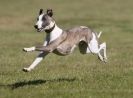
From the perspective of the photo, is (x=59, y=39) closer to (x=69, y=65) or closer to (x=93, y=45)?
(x=93, y=45)

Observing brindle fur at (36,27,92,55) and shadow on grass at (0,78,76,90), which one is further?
shadow on grass at (0,78,76,90)

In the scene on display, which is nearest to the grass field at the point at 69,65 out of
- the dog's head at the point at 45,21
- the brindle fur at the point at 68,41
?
the brindle fur at the point at 68,41

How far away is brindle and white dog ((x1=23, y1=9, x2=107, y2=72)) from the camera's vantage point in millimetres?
12148

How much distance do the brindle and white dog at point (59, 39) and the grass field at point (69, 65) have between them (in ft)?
2.31

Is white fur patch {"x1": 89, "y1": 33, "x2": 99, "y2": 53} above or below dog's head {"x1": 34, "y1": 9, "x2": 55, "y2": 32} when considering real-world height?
below

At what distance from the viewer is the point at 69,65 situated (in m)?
17.1

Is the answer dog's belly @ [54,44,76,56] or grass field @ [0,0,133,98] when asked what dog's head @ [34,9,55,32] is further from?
grass field @ [0,0,133,98]

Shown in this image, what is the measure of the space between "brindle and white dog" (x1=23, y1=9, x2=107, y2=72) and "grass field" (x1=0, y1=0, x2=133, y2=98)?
704mm

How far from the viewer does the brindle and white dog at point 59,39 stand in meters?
12.1

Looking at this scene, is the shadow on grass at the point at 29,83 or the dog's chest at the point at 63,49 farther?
the shadow on grass at the point at 29,83

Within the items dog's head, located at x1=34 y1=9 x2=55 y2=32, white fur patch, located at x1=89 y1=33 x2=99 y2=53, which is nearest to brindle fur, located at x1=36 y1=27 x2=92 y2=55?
white fur patch, located at x1=89 y1=33 x2=99 y2=53

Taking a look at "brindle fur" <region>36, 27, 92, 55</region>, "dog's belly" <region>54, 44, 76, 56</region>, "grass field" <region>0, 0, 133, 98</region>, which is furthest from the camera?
"dog's belly" <region>54, 44, 76, 56</region>

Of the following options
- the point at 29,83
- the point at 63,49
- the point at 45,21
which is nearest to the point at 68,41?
the point at 63,49

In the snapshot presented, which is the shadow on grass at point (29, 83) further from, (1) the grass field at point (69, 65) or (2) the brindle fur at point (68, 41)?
(2) the brindle fur at point (68, 41)
